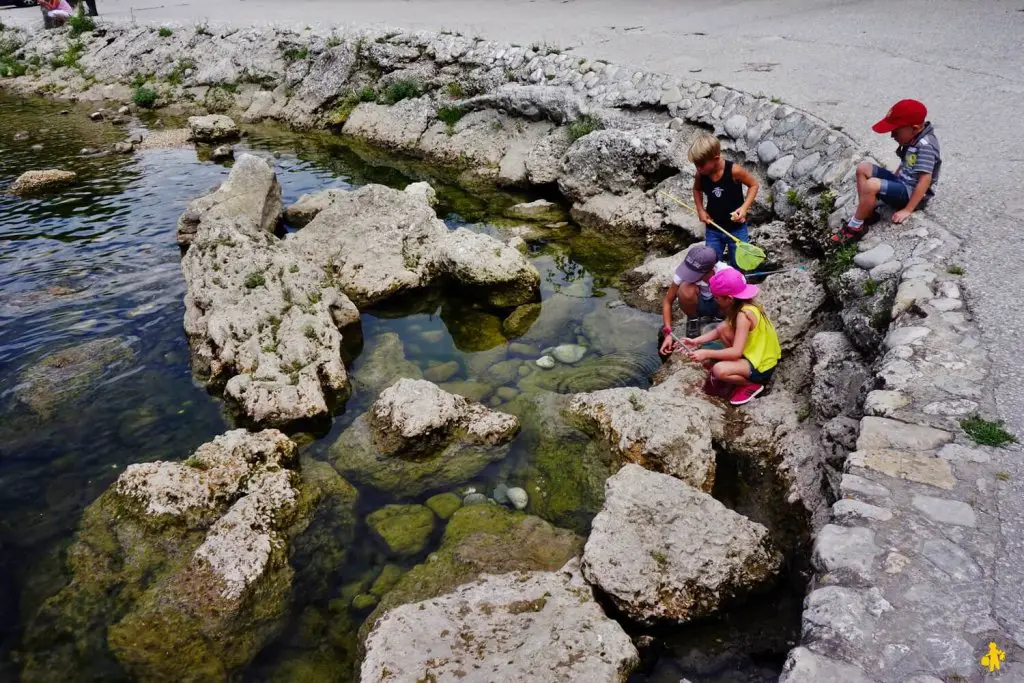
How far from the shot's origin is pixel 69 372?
8836mm

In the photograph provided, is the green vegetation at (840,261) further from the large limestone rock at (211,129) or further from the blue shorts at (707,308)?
the large limestone rock at (211,129)

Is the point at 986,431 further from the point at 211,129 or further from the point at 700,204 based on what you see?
the point at 211,129

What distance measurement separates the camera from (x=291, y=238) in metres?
11.4

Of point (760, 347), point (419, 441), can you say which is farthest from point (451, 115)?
point (760, 347)

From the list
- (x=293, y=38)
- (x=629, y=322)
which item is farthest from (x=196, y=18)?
(x=629, y=322)

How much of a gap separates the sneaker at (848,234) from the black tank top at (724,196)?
133cm

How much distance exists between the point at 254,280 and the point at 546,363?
4345 mm

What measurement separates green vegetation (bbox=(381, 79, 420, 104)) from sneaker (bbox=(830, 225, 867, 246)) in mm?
14028

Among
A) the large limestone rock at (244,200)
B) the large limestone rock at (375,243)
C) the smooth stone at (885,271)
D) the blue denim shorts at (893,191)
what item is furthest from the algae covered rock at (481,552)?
the large limestone rock at (244,200)

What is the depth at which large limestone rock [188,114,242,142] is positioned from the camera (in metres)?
20.4

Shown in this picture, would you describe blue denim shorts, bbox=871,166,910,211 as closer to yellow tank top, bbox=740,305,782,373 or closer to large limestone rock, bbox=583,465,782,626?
yellow tank top, bbox=740,305,782,373

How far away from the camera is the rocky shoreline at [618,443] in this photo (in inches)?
177

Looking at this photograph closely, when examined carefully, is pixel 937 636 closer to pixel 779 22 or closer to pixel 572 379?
pixel 572 379

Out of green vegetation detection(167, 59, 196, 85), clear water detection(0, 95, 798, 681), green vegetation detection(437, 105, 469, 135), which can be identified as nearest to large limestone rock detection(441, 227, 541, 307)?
clear water detection(0, 95, 798, 681)
